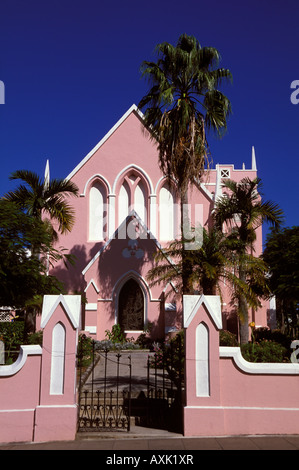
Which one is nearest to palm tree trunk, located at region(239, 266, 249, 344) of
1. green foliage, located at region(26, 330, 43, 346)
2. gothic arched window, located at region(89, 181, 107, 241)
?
green foliage, located at region(26, 330, 43, 346)

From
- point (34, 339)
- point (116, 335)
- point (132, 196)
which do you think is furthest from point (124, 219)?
point (34, 339)

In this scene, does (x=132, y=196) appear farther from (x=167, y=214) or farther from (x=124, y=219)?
(x=167, y=214)

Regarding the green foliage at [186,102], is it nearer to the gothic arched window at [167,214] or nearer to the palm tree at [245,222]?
the palm tree at [245,222]

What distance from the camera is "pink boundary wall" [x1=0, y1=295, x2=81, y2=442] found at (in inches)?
296

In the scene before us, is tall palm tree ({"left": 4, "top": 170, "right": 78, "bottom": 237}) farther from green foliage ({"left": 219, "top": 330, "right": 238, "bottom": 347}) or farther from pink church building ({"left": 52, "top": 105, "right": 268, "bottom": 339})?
green foliage ({"left": 219, "top": 330, "right": 238, "bottom": 347})

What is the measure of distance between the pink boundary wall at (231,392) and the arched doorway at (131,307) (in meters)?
11.4

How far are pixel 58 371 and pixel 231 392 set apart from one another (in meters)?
3.30

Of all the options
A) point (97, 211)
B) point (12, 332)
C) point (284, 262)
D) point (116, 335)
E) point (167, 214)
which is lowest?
point (116, 335)

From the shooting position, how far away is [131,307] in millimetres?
19438

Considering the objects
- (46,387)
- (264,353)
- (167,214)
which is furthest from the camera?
(167,214)

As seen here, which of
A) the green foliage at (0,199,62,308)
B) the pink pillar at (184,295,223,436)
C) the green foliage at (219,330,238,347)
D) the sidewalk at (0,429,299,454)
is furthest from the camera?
the green foliage at (219,330,238,347)

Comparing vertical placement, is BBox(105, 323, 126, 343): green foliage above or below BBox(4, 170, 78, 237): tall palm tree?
below

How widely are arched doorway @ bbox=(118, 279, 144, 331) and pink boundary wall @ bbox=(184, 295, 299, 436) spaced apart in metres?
11.4
